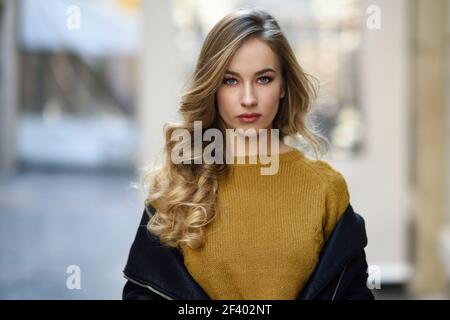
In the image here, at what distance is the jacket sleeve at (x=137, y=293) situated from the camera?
1.59 meters

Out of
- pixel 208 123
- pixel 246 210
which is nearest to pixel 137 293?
pixel 246 210

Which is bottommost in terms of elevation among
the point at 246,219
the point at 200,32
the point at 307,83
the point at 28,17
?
the point at 246,219

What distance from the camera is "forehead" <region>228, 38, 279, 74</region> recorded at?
5.03 feet

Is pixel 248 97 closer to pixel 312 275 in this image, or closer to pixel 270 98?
pixel 270 98

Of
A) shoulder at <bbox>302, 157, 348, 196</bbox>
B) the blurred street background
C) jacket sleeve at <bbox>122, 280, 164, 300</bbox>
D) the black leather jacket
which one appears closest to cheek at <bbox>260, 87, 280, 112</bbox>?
shoulder at <bbox>302, 157, 348, 196</bbox>

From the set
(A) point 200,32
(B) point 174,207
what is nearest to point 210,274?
(B) point 174,207

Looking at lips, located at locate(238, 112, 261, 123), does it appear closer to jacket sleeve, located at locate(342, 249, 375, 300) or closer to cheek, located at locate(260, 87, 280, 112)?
cheek, located at locate(260, 87, 280, 112)

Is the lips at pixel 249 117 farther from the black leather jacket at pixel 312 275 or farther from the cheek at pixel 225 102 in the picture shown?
the black leather jacket at pixel 312 275

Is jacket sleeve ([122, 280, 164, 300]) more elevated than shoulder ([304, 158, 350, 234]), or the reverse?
shoulder ([304, 158, 350, 234])

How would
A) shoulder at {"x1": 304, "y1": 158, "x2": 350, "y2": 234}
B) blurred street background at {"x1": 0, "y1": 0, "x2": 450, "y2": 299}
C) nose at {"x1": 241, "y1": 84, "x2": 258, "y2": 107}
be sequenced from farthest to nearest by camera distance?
blurred street background at {"x1": 0, "y1": 0, "x2": 450, "y2": 299} < shoulder at {"x1": 304, "y1": 158, "x2": 350, "y2": 234} < nose at {"x1": 241, "y1": 84, "x2": 258, "y2": 107}

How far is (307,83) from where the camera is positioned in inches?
65.4

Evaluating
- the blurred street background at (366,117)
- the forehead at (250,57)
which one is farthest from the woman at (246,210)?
the blurred street background at (366,117)
